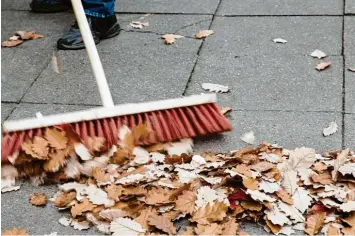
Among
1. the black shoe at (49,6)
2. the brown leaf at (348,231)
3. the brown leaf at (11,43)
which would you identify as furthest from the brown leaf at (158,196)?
the black shoe at (49,6)

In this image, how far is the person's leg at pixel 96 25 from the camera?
12.7 ft

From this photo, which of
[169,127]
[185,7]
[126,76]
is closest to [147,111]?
[169,127]

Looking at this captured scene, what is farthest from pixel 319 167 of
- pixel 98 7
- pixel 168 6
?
pixel 168 6

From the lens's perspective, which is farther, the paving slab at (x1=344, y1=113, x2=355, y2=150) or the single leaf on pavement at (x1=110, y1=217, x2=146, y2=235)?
the paving slab at (x1=344, y1=113, x2=355, y2=150)

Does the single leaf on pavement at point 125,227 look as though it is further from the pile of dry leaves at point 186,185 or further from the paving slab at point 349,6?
the paving slab at point 349,6

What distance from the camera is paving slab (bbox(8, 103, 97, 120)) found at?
126 inches

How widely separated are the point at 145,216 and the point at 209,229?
26cm

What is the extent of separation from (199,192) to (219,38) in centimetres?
169

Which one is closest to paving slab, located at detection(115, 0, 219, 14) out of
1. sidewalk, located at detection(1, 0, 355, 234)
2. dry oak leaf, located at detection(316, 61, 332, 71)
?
sidewalk, located at detection(1, 0, 355, 234)

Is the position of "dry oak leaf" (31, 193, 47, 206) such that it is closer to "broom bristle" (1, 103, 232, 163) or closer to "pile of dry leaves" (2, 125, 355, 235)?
"pile of dry leaves" (2, 125, 355, 235)

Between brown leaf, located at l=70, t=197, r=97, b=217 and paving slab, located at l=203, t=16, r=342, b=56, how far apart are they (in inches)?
64.5

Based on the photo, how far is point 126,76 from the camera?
140 inches

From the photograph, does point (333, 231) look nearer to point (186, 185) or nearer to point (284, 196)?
point (284, 196)

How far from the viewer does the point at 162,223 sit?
2346mm
